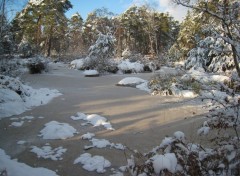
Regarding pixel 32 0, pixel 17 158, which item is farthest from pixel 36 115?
pixel 32 0

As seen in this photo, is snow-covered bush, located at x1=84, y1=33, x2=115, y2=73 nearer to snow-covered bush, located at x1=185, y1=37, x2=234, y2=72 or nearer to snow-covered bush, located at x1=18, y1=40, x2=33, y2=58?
snow-covered bush, located at x1=18, y1=40, x2=33, y2=58

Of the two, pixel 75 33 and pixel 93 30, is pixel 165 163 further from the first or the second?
pixel 75 33

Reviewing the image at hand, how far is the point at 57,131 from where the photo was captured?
A: 5078 mm

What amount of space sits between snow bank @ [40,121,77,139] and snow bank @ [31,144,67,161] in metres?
0.42

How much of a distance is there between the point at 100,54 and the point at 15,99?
11.4 meters

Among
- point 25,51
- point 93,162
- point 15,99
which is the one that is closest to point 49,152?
point 93,162

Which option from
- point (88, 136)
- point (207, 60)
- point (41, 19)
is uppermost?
point (41, 19)

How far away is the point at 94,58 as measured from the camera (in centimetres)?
1717

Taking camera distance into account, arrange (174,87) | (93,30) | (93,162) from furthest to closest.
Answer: (93,30) → (174,87) → (93,162)

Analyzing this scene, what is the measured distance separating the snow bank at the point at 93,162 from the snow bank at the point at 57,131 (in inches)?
36.5

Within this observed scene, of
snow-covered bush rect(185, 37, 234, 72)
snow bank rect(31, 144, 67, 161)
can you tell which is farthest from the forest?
snow bank rect(31, 144, 67, 161)

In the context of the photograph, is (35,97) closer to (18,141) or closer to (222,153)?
(18,141)

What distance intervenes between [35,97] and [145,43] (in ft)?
97.9

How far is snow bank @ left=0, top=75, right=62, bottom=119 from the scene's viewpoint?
6359 millimetres
